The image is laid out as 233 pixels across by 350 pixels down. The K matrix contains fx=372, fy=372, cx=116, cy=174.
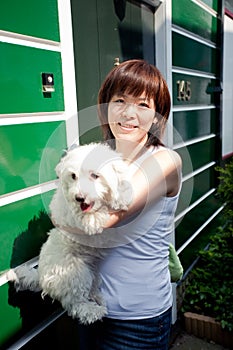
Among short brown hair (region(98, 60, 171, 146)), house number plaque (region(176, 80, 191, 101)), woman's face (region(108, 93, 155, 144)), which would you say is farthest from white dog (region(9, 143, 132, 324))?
house number plaque (region(176, 80, 191, 101))

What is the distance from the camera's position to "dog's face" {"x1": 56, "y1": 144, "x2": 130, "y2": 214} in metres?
1.28

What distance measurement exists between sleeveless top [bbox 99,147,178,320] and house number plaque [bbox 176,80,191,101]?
2254 millimetres

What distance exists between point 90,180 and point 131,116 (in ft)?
1.21

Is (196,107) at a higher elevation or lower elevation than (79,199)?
higher

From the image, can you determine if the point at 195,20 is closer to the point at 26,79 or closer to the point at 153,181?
the point at 26,79

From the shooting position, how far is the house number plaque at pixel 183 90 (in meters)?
3.65

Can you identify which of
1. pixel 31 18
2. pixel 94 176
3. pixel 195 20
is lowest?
pixel 94 176

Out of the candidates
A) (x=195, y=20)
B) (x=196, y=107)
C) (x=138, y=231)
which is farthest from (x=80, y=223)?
(x=195, y=20)

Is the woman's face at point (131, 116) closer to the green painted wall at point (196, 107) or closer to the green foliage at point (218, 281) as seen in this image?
the green painted wall at point (196, 107)

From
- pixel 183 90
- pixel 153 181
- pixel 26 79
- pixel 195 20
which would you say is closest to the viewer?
pixel 153 181

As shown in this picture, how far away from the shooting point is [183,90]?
12.3 feet

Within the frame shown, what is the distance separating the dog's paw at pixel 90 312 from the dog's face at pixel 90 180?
474mm

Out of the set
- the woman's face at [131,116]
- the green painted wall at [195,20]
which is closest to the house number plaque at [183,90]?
the green painted wall at [195,20]

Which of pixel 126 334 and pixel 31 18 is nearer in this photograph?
pixel 126 334
